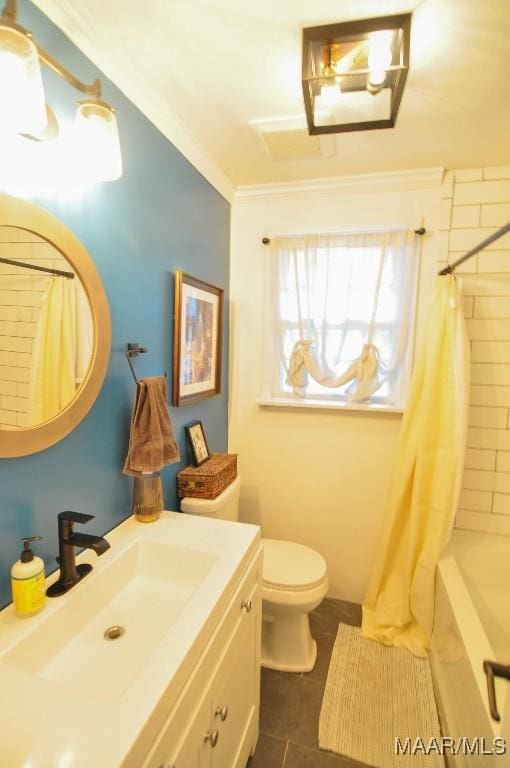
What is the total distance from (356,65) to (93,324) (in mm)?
1183

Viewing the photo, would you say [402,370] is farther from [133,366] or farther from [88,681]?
[88,681]

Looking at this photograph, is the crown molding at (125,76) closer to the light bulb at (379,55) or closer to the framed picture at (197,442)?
the light bulb at (379,55)

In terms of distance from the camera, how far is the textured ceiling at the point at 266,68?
3.32 ft

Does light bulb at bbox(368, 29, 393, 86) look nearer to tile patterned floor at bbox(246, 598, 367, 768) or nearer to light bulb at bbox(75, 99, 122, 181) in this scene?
light bulb at bbox(75, 99, 122, 181)

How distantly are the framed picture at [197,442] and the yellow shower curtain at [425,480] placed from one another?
1.00m

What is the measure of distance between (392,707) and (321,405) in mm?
1387

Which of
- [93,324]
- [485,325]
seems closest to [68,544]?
[93,324]

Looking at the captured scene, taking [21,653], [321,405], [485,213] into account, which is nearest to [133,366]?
[21,653]

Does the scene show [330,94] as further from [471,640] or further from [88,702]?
[471,640]

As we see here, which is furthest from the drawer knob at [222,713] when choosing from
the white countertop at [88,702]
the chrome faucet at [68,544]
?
the chrome faucet at [68,544]

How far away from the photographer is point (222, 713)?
95 cm

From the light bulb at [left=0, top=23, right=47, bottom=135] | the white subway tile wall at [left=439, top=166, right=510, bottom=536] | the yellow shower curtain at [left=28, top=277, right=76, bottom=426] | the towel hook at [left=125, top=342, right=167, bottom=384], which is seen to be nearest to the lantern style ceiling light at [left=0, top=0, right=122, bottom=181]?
the light bulb at [left=0, top=23, right=47, bottom=135]

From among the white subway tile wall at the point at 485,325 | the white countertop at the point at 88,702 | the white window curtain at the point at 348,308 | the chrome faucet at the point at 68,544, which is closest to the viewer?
the white countertop at the point at 88,702

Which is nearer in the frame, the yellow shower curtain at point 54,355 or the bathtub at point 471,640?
the yellow shower curtain at point 54,355
